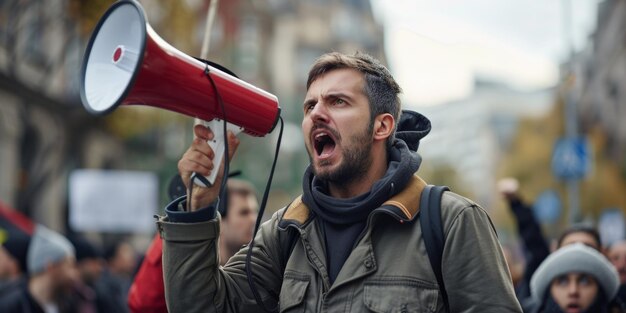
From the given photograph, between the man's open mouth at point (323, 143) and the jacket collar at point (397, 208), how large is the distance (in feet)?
0.61

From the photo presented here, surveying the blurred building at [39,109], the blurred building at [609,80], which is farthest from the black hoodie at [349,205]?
the blurred building at [609,80]

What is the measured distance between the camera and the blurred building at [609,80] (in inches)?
1398

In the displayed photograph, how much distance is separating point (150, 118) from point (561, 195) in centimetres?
2218

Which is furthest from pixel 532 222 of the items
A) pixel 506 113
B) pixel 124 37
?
pixel 506 113

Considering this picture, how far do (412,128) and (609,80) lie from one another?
121 feet

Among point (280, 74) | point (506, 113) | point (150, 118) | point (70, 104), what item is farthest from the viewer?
point (506, 113)

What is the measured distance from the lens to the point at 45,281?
6711 millimetres

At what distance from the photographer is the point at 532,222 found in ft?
19.8

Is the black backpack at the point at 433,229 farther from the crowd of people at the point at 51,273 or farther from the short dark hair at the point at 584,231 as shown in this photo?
the crowd of people at the point at 51,273

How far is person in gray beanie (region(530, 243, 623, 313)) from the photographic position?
462 centimetres

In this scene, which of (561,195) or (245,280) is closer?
(245,280)

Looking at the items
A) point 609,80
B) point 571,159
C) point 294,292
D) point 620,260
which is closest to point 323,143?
point 294,292

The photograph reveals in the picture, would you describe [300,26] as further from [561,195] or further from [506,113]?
[506,113]

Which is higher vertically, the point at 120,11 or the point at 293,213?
the point at 120,11
